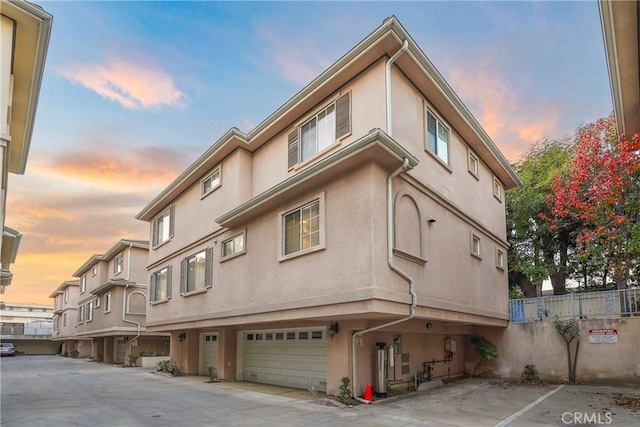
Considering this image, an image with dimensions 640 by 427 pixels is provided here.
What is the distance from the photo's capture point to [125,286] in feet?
89.3

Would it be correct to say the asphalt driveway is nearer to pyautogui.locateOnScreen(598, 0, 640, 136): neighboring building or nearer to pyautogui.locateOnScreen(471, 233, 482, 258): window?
pyautogui.locateOnScreen(471, 233, 482, 258): window

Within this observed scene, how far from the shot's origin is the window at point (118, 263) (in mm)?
29273

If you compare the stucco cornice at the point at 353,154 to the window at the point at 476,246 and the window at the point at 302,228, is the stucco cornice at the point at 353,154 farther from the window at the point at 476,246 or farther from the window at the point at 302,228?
the window at the point at 476,246

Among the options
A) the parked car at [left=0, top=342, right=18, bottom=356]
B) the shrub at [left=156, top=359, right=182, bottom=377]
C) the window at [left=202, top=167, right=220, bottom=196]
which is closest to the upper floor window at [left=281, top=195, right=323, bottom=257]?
the window at [left=202, top=167, right=220, bottom=196]

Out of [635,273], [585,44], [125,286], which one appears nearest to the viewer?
[585,44]

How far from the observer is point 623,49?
23.4 feet

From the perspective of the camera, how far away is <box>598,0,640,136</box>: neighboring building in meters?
6.44

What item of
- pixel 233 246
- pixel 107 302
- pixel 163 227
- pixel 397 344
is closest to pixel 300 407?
pixel 397 344

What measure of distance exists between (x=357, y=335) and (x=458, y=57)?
10009 mm

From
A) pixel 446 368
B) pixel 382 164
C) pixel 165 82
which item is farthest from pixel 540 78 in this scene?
pixel 165 82

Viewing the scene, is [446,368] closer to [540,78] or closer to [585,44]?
[540,78]

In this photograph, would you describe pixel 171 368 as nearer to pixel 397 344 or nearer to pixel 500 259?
pixel 397 344

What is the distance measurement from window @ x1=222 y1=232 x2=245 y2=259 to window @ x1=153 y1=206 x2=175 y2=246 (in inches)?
217

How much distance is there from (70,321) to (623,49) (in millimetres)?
46222
